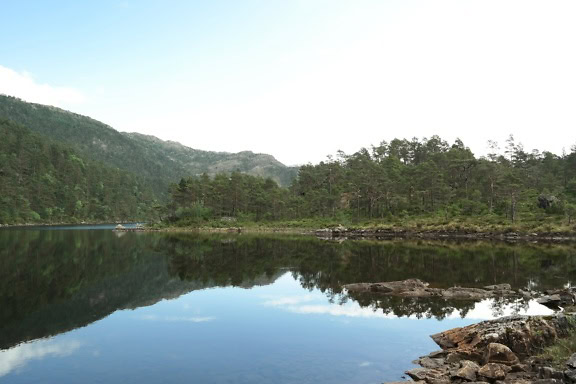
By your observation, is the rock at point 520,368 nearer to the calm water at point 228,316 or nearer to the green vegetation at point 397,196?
the calm water at point 228,316

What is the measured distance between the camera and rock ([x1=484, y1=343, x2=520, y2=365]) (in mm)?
15844

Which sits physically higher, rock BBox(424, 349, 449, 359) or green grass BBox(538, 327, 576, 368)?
green grass BBox(538, 327, 576, 368)

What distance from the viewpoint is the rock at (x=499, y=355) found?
52.0 ft

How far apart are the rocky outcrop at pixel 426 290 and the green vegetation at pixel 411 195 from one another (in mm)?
61227

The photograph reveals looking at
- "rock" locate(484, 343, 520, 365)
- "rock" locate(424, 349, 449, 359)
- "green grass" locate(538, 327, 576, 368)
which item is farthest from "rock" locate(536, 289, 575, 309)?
"rock" locate(484, 343, 520, 365)

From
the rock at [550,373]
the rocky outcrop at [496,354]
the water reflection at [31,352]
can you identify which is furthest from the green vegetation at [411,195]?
the water reflection at [31,352]

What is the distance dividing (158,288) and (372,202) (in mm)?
97623

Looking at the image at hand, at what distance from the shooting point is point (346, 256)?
184 ft

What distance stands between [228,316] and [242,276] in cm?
1498

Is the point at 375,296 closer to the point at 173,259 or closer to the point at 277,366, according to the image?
the point at 277,366

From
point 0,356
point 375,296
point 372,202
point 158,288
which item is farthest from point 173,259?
point 372,202

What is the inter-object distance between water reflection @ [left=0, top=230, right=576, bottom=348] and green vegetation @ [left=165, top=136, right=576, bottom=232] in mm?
40158

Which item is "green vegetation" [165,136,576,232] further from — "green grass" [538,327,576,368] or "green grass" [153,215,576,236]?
"green grass" [538,327,576,368]

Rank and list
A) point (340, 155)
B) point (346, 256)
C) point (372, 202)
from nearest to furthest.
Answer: point (346, 256)
point (372, 202)
point (340, 155)
